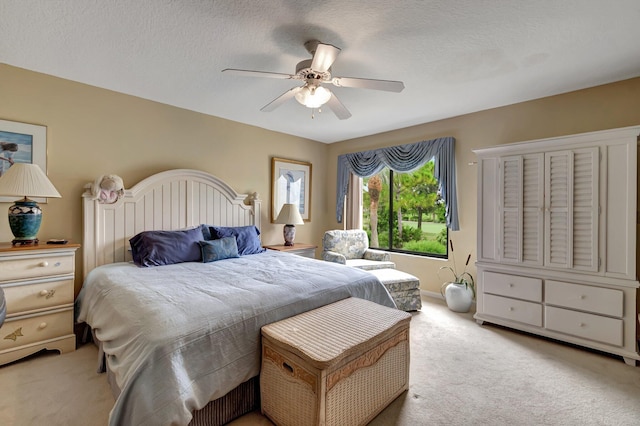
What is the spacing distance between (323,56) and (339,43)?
401 mm

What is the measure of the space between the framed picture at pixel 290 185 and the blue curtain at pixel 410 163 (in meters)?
0.58

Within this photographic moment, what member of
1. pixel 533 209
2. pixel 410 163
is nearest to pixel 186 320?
pixel 533 209

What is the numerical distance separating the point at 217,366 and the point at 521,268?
2.96 meters

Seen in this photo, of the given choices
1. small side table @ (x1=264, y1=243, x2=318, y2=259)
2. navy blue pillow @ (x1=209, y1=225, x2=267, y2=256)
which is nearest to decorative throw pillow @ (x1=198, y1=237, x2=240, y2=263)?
navy blue pillow @ (x1=209, y1=225, x2=267, y2=256)

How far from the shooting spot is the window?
14.2 feet

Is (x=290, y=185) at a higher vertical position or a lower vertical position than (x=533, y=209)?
higher

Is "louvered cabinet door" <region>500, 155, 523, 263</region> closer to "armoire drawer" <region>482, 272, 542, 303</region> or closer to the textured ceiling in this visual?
"armoire drawer" <region>482, 272, 542, 303</region>

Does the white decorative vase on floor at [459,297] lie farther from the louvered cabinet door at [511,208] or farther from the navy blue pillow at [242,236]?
the navy blue pillow at [242,236]

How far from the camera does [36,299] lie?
94.1 inches

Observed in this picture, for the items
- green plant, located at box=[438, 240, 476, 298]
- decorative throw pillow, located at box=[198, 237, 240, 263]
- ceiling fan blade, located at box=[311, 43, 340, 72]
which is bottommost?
green plant, located at box=[438, 240, 476, 298]

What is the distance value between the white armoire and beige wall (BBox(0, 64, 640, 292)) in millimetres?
527

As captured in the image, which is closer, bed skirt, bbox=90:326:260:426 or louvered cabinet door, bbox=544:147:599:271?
bed skirt, bbox=90:326:260:426

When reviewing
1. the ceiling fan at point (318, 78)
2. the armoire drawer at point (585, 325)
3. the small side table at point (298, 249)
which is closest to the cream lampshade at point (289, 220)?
the small side table at point (298, 249)

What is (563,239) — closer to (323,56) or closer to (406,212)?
(406,212)
